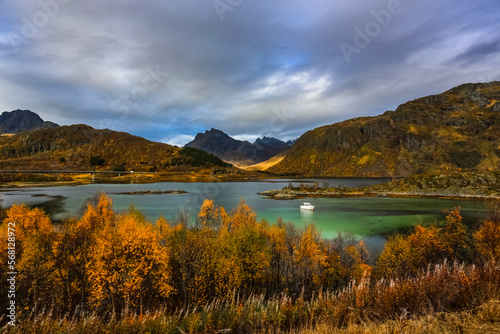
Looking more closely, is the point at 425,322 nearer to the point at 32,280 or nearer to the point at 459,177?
Result: the point at 32,280

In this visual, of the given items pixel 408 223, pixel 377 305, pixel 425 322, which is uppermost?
pixel 425 322

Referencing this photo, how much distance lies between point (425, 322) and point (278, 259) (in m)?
33.1

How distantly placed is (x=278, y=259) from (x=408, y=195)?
429 ft

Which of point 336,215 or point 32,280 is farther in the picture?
point 336,215

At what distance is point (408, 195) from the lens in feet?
453

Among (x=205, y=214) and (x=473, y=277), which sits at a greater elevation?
(x=473, y=277)

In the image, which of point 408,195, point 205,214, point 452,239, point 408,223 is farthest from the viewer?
point 408,195


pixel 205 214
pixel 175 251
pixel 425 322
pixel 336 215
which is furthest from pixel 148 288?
pixel 336 215

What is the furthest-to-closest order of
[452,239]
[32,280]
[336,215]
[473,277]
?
[336,215]
[452,239]
[32,280]
[473,277]

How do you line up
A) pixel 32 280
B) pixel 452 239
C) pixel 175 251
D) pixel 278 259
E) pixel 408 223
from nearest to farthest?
pixel 32 280 < pixel 175 251 < pixel 278 259 < pixel 452 239 < pixel 408 223

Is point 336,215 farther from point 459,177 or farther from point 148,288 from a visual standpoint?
point 459,177

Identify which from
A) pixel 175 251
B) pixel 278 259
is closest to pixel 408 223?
pixel 278 259

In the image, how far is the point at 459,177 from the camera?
143000mm

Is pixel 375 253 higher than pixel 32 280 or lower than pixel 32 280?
lower
